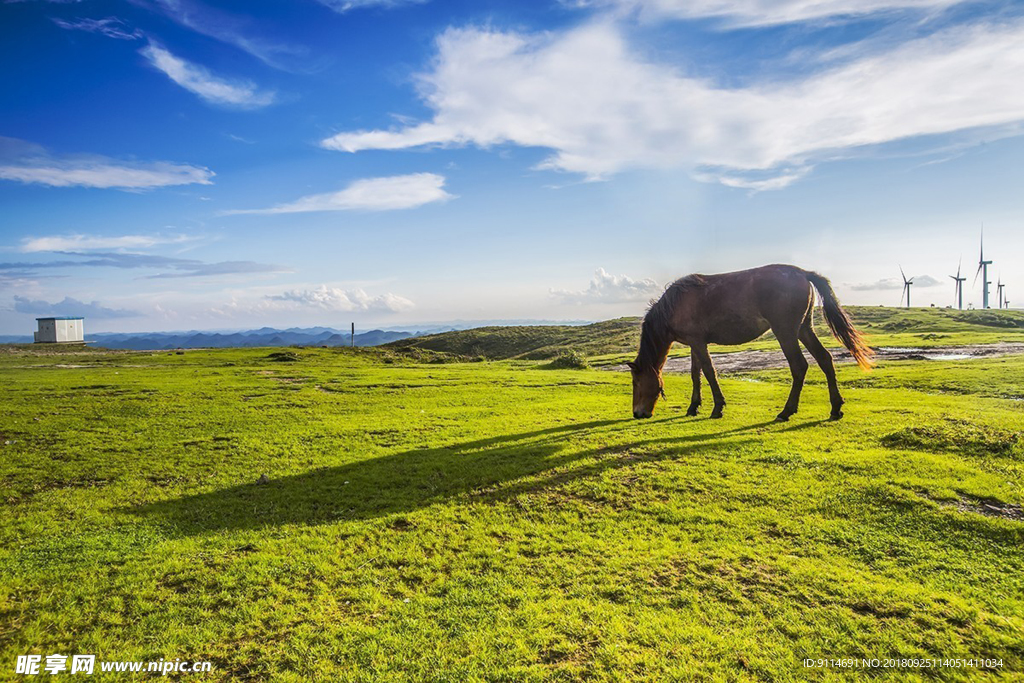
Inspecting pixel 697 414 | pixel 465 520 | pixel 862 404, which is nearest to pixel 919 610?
pixel 465 520

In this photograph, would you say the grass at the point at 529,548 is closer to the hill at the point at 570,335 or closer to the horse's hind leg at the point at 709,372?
the horse's hind leg at the point at 709,372

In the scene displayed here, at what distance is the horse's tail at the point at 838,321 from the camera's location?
11055mm

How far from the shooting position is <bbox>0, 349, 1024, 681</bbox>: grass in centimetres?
401

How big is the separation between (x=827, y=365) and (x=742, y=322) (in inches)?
83.0

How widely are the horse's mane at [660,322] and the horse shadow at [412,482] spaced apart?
2.64m

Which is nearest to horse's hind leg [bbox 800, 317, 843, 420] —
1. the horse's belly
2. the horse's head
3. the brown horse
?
the brown horse

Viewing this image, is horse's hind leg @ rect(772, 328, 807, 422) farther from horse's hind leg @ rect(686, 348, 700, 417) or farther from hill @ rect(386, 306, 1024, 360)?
hill @ rect(386, 306, 1024, 360)

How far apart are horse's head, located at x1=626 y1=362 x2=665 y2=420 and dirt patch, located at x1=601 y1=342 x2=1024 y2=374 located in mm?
14326

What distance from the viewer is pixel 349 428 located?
12.5m

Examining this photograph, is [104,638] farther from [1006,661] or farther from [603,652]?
[1006,661]

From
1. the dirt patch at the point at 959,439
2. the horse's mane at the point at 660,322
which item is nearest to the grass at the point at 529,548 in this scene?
the dirt patch at the point at 959,439

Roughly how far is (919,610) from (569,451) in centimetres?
594

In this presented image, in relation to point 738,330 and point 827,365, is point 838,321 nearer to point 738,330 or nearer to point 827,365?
point 827,365

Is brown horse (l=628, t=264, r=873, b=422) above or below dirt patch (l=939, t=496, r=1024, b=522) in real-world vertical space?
above
